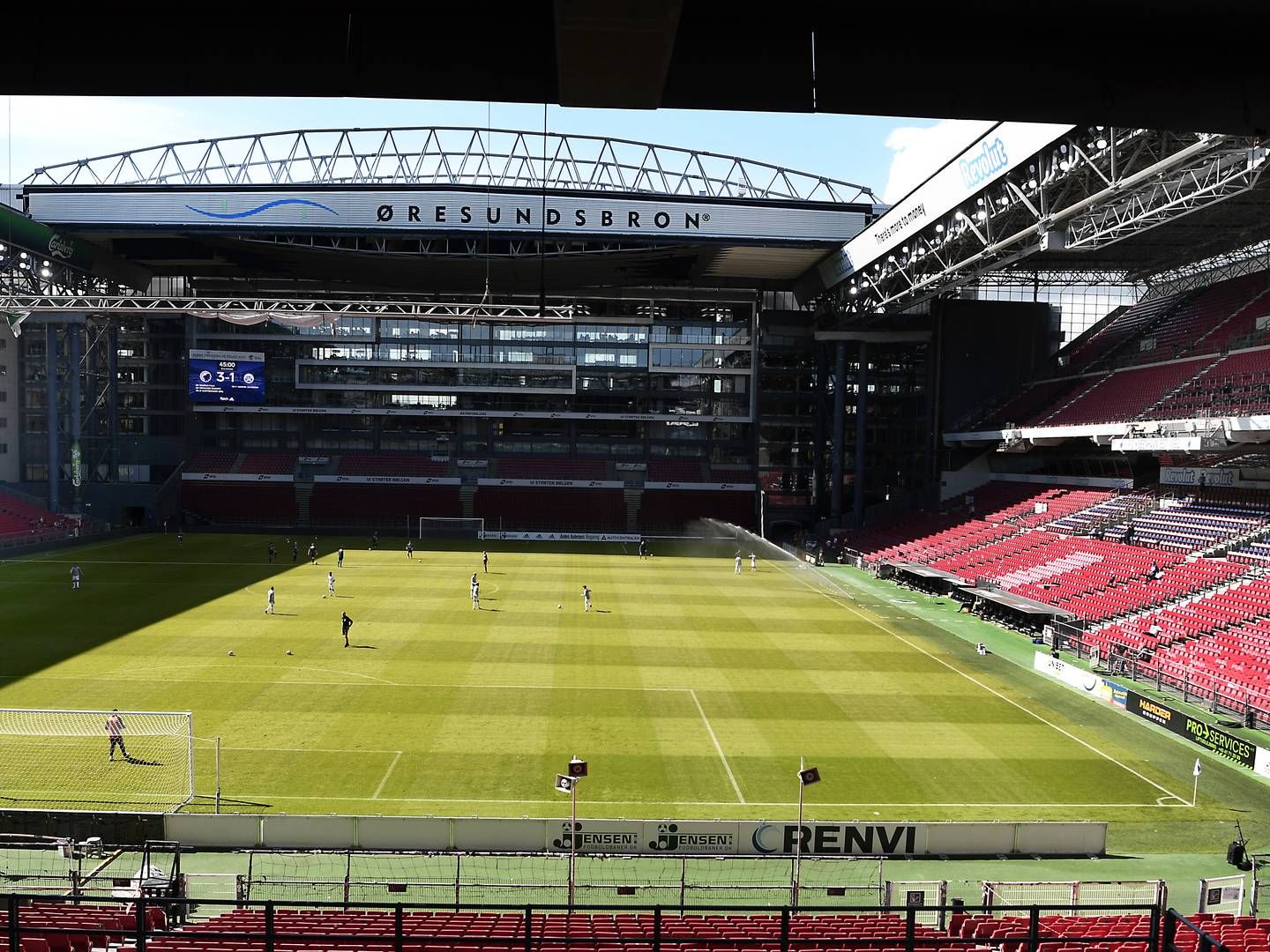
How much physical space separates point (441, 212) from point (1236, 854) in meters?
54.8

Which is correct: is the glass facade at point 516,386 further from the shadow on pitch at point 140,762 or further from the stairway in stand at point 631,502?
the shadow on pitch at point 140,762

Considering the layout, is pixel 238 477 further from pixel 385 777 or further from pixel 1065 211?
pixel 1065 211

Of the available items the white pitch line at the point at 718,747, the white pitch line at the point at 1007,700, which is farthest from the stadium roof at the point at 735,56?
the white pitch line at the point at 1007,700

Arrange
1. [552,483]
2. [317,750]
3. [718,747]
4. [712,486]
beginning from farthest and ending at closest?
[552,483] < [712,486] < [718,747] < [317,750]

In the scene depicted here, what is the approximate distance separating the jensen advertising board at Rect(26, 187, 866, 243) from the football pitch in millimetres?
27469

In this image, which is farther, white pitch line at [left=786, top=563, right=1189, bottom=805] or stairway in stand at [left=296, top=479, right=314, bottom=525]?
stairway in stand at [left=296, top=479, right=314, bottom=525]

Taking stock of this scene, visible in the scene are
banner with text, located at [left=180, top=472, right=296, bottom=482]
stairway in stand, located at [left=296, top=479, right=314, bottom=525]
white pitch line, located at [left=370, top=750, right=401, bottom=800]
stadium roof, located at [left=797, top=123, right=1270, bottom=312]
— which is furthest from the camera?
stairway in stand, located at [left=296, top=479, right=314, bottom=525]

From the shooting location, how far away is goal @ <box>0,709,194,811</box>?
17188mm

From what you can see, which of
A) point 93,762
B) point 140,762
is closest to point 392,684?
point 140,762

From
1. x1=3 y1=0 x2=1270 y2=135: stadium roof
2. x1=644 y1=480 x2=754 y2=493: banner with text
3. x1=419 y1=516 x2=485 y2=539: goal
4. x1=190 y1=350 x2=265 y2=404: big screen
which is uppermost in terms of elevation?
x1=190 y1=350 x2=265 y2=404: big screen

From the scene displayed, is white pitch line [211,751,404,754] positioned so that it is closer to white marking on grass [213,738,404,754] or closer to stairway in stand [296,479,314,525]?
white marking on grass [213,738,404,754]

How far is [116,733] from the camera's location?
19.1m

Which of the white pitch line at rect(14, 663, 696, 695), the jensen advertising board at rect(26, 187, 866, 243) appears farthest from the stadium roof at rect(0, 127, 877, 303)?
the white pitch line at rect(14, 663, 696, 695)

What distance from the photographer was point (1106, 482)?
48.1 metres
